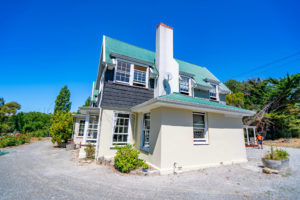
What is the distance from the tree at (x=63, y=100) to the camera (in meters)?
31.3

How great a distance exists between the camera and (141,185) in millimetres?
4250

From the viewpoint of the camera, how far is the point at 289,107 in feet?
60.9

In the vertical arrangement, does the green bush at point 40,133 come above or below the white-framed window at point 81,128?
below

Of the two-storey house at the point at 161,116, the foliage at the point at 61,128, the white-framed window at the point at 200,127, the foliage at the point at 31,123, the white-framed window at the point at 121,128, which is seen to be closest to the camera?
the two-storey house at the point at 161,116

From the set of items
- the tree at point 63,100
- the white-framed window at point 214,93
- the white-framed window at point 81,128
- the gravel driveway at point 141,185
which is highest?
the tree at point 63,100

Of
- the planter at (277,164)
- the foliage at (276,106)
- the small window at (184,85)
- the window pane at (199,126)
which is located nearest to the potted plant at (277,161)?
the planter at (277,164)

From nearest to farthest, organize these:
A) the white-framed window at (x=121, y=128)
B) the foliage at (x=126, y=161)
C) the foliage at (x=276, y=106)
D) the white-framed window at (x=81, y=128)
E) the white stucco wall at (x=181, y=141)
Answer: the foliage at (x=126, y=161) < the white stucco wall at (x=181, y=141) < the white-framed window at (x=121, y=128) < the white-framed window at (x=81, y=128) < the foliage at (x=276, y=106)

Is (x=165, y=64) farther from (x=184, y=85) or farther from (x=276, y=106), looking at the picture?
(x=276, y=106)

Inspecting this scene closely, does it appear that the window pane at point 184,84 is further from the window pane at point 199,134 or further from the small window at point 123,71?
the small window at point 123,71

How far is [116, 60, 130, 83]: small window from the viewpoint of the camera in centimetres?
824

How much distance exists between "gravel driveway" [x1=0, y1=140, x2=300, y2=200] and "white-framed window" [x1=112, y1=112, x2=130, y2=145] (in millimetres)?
2218

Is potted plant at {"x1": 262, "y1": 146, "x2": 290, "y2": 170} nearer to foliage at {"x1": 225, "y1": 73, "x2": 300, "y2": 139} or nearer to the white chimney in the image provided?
the white chimney

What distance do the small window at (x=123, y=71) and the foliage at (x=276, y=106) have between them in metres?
15.4

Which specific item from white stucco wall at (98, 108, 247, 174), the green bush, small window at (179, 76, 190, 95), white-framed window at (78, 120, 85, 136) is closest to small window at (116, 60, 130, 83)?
white stucco wall at (98, 108, 247, 174)
